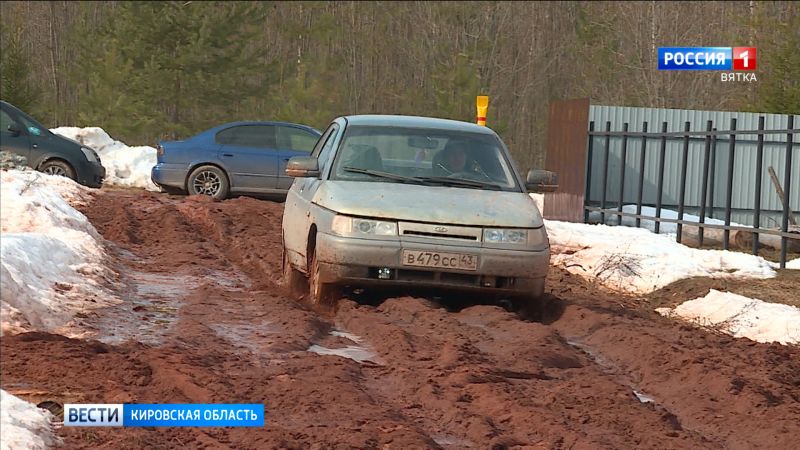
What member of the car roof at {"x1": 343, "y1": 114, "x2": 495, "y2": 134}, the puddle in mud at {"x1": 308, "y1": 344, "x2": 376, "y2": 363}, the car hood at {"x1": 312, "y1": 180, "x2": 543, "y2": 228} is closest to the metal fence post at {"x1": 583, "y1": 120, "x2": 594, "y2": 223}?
the car roof at {"x1": 343, "y1": 114, "x2": 495, "y2": 134}

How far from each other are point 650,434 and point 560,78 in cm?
5309

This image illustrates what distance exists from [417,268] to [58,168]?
50.0 ft

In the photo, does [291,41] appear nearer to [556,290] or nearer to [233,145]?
[233,145]

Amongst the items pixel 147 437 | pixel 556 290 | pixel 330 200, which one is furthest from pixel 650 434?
pixel 556 290

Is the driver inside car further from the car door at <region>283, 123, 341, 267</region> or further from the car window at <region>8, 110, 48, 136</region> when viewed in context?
the car window at <region>8, 110, 48, 136</region>

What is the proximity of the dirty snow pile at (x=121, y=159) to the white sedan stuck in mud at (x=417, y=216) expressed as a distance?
797 inches

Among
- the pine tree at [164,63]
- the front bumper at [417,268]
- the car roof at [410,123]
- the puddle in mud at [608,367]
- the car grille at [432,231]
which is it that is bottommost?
the puddle in mud at [608,367]

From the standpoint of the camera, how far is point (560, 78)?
5859cm

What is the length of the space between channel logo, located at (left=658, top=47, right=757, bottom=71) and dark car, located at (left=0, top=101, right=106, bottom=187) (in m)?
26.7

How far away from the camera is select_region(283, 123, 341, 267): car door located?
10961 mm

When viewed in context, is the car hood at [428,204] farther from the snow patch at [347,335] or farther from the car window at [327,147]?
the snow patch at [347,335]

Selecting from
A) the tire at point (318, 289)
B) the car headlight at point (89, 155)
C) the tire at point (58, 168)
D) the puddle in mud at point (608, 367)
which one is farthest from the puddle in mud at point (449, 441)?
the car headlight at point (89, 155)

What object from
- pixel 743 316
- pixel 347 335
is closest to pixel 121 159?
pixel 743 316

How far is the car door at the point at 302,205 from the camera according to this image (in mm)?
10961
